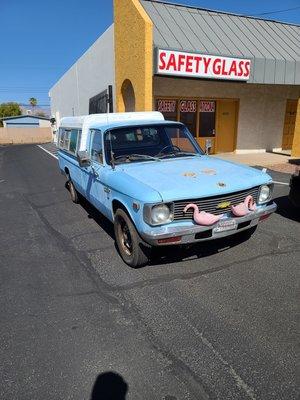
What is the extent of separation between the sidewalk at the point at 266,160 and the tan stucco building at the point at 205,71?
2.29 ft

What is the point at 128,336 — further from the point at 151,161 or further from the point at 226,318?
the point at 151,161

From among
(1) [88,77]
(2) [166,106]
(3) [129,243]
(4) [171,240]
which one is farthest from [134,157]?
(1) [88,77]

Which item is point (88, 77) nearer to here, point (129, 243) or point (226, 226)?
point (129, 243)

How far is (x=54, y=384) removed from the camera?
2689 mm

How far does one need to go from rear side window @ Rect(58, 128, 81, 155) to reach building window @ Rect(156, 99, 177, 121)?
7106 millimetres

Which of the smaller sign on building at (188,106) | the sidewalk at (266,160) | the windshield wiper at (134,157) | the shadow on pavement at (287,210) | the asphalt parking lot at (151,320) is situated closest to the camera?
the asphalt parking lot at (151,320)

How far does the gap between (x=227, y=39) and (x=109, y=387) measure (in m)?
13.5

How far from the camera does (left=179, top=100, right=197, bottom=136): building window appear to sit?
15531mm

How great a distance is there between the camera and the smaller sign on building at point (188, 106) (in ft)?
50.8

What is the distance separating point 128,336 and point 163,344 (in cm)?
34

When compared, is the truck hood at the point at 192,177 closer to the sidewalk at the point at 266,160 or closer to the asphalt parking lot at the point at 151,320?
the asphalt parking lot at the point at 151,320

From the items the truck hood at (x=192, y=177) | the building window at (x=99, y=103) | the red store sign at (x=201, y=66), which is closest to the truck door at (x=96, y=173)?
the truck hood at (x=192, y=177)

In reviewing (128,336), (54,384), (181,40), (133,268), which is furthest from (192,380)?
(181,40)

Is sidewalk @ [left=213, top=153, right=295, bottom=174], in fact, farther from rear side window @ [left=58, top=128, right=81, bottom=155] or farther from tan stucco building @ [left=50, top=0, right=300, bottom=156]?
rear side window @ [left=58, top=128, right=81, bottom=155]
